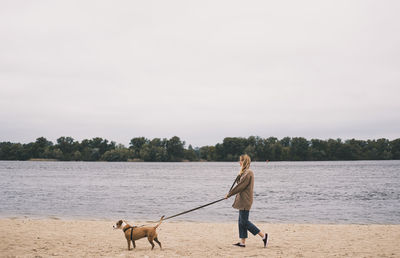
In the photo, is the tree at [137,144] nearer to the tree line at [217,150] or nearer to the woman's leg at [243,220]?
the tree line at [217,150]

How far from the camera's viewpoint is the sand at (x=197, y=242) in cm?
873

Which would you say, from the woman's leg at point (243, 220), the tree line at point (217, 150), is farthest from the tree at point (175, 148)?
the woman's leg at point (243, 220)

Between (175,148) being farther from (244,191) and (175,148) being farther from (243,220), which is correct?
(244,191)

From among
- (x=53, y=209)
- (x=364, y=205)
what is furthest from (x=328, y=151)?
(x=53, y=209)

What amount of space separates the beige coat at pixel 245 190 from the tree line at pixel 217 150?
155m

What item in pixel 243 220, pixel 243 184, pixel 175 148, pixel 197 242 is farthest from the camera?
pixel 175 148

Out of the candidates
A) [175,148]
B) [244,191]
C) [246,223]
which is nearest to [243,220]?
[246,223]

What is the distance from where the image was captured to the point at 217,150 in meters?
179

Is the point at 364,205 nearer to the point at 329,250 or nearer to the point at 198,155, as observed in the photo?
the point at 329,250

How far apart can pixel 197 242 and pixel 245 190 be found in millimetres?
2882

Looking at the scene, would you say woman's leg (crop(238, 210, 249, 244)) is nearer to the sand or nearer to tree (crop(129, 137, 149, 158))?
the sand

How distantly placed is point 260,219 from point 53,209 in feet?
43.8

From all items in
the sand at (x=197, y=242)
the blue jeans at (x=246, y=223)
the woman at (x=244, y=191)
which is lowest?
the sand at (x=197, y=242)

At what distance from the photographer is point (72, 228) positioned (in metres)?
13.4
